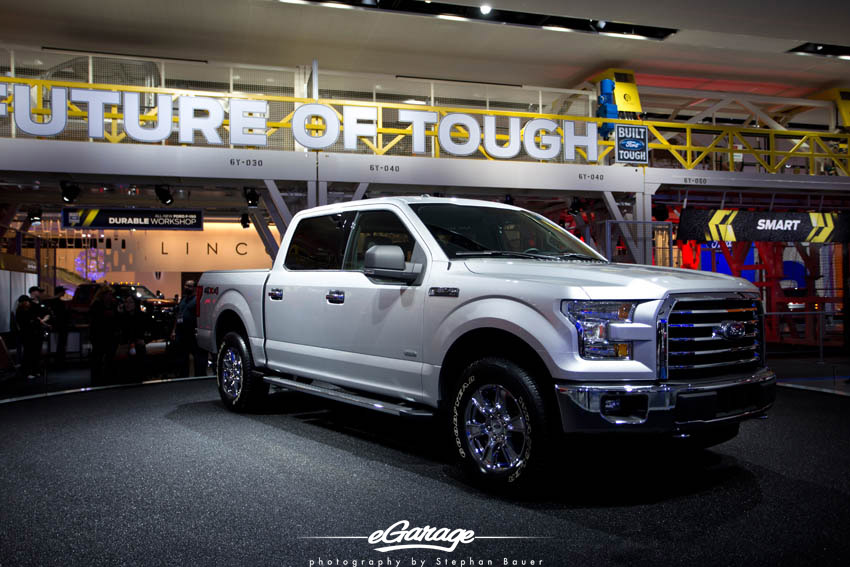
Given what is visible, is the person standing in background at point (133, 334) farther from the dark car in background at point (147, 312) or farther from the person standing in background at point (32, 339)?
the dark car in background at point (147, 312)

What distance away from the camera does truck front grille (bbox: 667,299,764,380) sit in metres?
4.05

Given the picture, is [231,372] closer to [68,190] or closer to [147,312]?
[68,190]

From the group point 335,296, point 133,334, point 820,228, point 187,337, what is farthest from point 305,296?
point 820,228

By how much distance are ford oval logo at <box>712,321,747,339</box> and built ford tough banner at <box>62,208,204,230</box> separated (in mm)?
12779

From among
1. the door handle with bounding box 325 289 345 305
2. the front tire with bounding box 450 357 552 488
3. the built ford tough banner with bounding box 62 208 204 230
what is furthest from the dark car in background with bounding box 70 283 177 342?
the front tire with bounding box 450 357 552 488

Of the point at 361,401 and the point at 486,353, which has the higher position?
the point at 486,353

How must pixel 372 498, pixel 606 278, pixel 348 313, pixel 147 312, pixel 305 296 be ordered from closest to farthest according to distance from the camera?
pixel 606 278
pixel 372 498
pixel 348 313
pixel 305 296
pixel 147 312

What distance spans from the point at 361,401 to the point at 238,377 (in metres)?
2.48

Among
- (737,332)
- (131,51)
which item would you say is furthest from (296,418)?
(131,51)

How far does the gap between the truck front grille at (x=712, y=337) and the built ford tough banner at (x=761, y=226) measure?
868 centimetres

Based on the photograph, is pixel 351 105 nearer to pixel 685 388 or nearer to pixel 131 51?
pixel 131 51

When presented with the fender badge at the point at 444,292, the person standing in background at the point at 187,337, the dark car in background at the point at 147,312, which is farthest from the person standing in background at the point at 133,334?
the fender badge at the point at 444,292

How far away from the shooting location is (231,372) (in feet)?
24.4

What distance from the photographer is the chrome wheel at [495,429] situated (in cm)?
427
